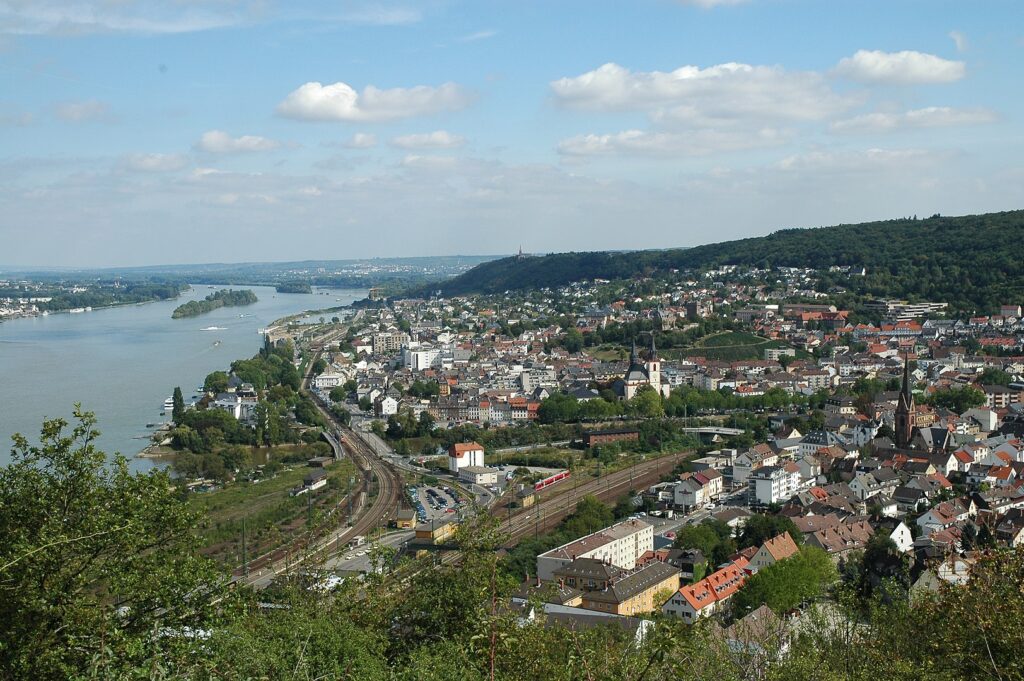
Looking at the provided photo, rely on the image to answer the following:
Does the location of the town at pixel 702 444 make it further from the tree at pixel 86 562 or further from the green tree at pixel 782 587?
the tree at pixel 86 562

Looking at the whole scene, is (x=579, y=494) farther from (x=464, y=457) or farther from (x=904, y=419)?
(x=904, y=419)

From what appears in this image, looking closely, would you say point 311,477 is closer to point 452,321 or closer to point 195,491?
point 195,491

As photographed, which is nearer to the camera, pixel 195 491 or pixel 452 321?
pixel 195 491

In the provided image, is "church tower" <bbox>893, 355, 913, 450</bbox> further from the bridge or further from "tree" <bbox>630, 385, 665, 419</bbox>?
"tree" <bbox>630, 385, 665, 419</bbox>

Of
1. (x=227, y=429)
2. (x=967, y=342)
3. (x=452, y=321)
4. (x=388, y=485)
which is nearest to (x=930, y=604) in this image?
(x=388, y=485)

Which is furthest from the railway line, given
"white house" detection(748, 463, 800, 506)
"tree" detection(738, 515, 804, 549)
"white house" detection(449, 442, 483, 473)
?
"white house" detection(748, 463, 800, 506)

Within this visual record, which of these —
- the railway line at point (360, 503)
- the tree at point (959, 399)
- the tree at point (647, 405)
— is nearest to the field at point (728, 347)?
the tree at point (647, 405)

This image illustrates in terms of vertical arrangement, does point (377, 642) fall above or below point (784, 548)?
above
